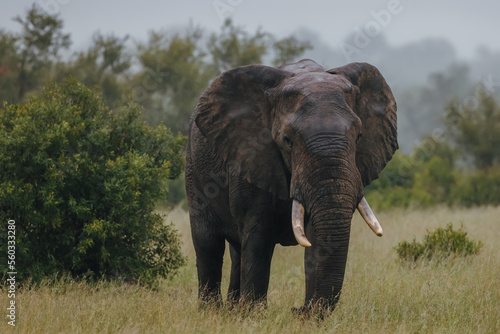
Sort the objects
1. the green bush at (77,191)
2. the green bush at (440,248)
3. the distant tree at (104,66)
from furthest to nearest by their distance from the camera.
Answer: the distant tree at (104,66), the green bush at (440,248), the green bush at (77,191)

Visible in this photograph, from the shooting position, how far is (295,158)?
18.8 feet

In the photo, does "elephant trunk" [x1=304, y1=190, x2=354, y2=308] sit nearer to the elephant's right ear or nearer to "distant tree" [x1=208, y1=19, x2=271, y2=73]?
the elephant's right ear

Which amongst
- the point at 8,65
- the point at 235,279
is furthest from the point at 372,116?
the point at 8,65

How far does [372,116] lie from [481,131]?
25.1m

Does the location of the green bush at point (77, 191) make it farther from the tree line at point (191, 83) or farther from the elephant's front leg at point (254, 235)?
the tree line at point (191, 83)

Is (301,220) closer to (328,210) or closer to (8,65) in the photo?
(328,210)

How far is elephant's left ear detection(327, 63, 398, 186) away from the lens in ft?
21.1

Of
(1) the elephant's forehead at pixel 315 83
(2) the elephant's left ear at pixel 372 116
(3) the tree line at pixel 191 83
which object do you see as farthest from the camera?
(3) the tree line at pixel 191 83

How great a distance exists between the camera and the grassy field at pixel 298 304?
240 inches

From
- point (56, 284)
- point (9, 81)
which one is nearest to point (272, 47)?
point (9, 81)

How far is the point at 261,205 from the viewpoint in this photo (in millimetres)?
6496

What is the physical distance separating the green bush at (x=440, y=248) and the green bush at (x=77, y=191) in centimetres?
366

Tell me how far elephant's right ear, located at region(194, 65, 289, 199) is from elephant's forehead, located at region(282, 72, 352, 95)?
0.97ft

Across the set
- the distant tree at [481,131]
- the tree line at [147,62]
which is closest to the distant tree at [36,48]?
the tree line at [147,62]
